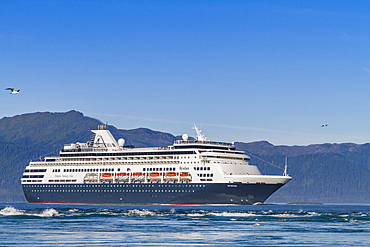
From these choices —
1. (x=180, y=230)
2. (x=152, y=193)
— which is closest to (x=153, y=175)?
(x=152, y=193)

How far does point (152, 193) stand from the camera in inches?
5802

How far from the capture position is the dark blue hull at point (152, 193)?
14112 centimetres

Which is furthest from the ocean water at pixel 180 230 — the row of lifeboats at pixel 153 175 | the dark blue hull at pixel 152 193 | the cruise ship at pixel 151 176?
the row of lifeboats at pixel 153 175

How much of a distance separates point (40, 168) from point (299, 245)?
11764cm

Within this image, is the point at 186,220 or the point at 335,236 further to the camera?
the point at 186,220

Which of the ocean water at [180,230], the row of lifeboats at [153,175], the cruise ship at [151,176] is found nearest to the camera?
the ocean water at [180,230]

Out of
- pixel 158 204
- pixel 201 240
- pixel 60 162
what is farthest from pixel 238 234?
pixel 60 162

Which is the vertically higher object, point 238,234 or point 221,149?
point 221,149

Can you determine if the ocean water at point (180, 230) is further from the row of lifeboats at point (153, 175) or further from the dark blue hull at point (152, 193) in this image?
the row of lifeboats at point (153, 175)

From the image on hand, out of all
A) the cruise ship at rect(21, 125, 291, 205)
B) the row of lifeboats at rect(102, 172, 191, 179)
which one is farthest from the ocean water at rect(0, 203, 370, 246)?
the row of lifeboats at rect(102, 172, 191, 179)

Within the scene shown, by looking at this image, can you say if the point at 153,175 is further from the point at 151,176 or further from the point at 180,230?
the point at 180,230

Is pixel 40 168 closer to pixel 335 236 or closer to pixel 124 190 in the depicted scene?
pixel 124 190

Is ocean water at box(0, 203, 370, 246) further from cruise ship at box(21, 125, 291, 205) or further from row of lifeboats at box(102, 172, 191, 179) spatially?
row of lifeboats at box(102, 172, 191, 179)

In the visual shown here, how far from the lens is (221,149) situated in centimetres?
14975
